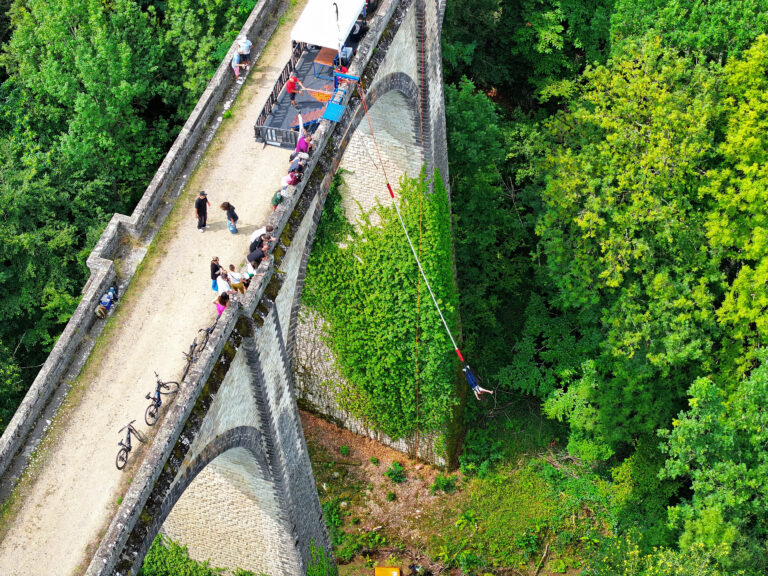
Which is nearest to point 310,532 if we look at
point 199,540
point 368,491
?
point 199,540

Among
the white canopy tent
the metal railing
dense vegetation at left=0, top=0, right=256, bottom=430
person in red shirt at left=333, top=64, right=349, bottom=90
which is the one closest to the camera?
person in red shirt at left=333, top=64, right=349, bottom=90

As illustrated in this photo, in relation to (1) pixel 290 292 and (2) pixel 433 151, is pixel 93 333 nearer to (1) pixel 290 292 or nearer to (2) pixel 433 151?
(1) pixel 290 292

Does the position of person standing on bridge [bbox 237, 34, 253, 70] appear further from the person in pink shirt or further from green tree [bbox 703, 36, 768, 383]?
green tree [bbox 703, 36, 768, 383]

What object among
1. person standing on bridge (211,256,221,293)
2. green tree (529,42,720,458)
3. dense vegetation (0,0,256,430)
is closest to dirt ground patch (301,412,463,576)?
green tree (529,42,720,458)

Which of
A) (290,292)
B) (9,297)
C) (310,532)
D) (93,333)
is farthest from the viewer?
(9,297)

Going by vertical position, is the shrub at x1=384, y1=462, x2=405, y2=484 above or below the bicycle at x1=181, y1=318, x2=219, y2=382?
below
